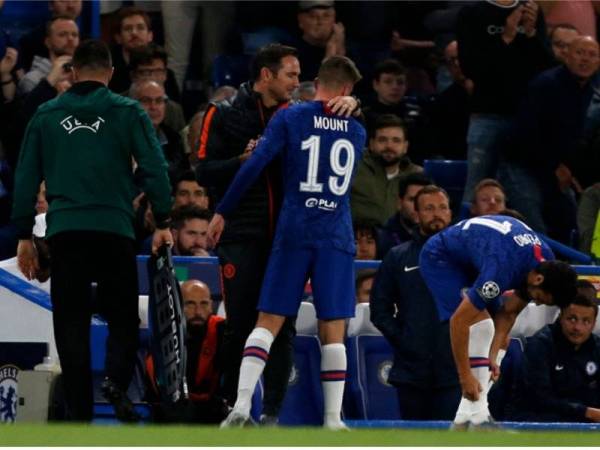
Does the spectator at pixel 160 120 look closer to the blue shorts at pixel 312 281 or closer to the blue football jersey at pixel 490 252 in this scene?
the blue football jersey at pixel 490 252

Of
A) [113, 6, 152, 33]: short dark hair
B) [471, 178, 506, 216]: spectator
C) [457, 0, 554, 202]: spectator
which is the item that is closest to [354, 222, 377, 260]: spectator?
[471, 178, 506, 216]: spectator

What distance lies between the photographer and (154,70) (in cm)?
1664

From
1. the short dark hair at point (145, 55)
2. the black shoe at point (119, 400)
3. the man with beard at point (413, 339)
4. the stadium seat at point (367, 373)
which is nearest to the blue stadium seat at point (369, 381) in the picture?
the stadium seat at point (367, 373)

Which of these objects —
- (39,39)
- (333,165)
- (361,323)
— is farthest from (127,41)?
(333,165)

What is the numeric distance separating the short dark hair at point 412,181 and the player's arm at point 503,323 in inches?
90.0

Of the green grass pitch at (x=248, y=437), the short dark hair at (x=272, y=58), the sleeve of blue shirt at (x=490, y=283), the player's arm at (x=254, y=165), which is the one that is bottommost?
the green grass pitch at (x=248, y=437)

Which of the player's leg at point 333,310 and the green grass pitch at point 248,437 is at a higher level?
the player's leg at point 333,310

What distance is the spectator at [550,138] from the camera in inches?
632

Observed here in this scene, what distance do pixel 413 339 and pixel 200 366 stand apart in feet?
5.64

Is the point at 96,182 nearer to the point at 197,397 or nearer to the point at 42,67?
the point at 197,397

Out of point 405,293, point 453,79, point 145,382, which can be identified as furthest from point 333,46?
point 145,382

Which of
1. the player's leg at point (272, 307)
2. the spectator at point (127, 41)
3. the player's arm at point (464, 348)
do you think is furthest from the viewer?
the spectator at point (127, 41)

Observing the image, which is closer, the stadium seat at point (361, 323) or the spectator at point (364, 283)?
the stadium seat at point (361, 323)

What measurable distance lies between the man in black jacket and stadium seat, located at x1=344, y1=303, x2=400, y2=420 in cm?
208
